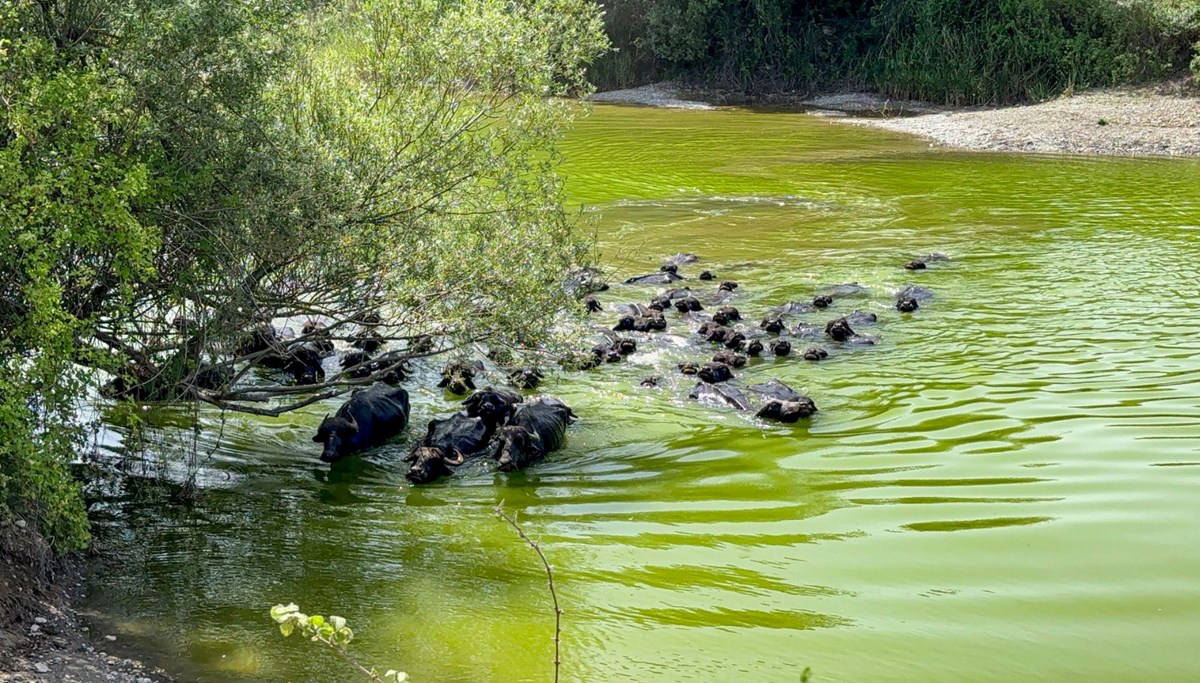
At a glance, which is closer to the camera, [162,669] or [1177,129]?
[162,669]

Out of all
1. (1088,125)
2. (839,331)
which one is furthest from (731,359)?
(1088,125)

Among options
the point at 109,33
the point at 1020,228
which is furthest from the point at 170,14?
the point at 1020,228

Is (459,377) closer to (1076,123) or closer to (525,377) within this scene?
(525,377)

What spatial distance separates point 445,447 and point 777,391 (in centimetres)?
392

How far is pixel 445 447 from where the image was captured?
1138cm

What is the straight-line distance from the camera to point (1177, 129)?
3638 cm

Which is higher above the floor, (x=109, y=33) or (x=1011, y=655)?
(x=109, y=33)

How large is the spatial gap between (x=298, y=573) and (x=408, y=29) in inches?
232

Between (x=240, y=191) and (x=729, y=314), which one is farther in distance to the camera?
(x=729, y=314)

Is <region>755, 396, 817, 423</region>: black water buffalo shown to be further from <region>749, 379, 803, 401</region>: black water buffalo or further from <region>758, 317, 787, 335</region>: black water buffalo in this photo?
<region>758, 317, 787, 335</region>: black water buffalo

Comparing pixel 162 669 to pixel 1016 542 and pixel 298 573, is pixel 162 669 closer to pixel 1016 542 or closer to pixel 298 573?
pixel 298 573

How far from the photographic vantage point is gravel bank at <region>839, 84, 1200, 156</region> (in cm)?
3528

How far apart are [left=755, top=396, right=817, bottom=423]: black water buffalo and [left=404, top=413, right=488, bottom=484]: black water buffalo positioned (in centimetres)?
295

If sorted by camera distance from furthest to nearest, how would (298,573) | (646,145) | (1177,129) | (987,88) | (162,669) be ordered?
(987,88) < (646,145) < (1177,129) < (298,573) < (162,669)
